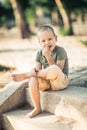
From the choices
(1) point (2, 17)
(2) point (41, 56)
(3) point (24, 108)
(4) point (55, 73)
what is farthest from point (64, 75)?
(1) point (2, 17)

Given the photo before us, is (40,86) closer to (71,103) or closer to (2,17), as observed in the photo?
(71,103)

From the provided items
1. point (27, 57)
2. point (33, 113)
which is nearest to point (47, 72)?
point (33, 113)

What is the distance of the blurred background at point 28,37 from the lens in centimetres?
835

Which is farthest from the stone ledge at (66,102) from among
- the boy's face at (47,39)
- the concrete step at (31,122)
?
the boy's face at (47,39)

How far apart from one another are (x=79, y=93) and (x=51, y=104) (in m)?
0.46

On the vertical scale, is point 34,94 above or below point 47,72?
below

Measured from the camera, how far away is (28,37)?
872 inches

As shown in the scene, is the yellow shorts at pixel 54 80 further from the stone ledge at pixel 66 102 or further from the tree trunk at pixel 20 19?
the tree trunk at pixel 20 19

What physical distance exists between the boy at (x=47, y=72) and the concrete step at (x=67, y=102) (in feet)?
0.42

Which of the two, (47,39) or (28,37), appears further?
(28,37)

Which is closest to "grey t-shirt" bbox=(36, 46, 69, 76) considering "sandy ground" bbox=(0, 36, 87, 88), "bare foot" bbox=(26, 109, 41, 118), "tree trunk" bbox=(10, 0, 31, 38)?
"bare foot" bbox=(26, 109, 41, 118)

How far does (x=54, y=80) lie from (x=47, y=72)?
0.20 metres

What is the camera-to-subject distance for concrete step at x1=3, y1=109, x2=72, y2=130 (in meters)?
4.17

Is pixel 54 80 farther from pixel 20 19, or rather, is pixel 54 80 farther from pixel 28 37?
pixel 20 19
